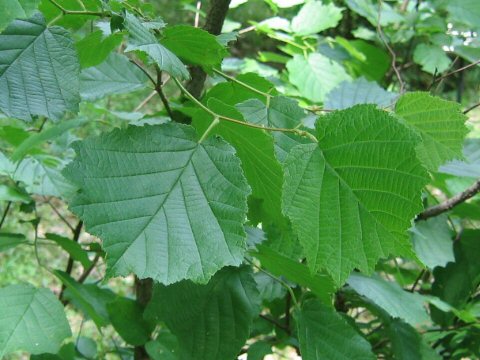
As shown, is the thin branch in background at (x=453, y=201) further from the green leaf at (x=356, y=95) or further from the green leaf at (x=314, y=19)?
the green leaf at (x=314, y=19)

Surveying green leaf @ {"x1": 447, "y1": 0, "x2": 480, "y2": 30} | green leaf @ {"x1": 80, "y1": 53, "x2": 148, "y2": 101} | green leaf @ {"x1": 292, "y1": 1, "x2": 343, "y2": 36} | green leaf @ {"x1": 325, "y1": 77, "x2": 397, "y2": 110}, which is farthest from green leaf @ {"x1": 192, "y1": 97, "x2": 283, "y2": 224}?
green leaf @ {"x1": 447, "y1": 0, "x2": 480, "y2": 30}

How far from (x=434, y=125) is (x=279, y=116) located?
18cm

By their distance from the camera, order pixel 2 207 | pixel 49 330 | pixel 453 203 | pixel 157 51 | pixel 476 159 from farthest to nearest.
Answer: pixel 2 207 → pixel 476 159 → pixel 453 203 → pixel 49 330 → pixel 157 51

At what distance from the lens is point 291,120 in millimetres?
660

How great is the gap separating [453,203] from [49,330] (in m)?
0.65

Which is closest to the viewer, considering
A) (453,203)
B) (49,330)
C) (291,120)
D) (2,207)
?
(291,120)

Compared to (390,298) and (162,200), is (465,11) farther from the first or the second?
(162,200)

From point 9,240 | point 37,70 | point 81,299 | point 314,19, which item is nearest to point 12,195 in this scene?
point 9,240

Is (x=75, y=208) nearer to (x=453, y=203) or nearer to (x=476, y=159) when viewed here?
(x=453, y=203)

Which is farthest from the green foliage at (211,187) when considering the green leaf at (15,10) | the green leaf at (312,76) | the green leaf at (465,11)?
the green leaf at (465,11)

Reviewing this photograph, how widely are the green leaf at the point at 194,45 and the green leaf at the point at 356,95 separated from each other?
1.56 feet

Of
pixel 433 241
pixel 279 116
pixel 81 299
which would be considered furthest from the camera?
pixel 433 241

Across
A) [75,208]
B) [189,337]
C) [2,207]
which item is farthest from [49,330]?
[2,207]

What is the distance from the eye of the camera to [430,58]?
150 centimetres
